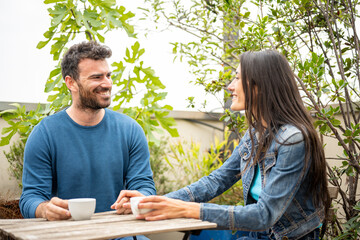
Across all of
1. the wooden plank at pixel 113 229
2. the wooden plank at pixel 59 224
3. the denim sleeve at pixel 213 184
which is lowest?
the wooden plank at pixel 59 224

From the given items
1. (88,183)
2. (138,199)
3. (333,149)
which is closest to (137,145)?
(88,183)

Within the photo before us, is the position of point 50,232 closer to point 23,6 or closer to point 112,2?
point 112,2

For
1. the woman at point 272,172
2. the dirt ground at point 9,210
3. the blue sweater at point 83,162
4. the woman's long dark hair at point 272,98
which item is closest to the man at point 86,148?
the blue sweater at point 83,162

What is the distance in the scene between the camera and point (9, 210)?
2783 millimetres

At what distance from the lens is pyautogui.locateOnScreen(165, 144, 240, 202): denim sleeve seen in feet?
5.61

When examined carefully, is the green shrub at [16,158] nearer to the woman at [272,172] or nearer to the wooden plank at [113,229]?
the woman at [272,172]

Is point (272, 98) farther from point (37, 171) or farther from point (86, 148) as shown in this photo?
point (37, 171)

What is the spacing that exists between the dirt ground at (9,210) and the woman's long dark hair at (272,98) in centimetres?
190

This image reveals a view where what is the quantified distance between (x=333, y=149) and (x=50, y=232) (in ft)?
8.03

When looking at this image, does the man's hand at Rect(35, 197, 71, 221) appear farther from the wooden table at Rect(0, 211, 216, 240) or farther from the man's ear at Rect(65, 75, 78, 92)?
the man's ear at Rect(65, 75, 78, 92)

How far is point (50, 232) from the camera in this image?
1.10m

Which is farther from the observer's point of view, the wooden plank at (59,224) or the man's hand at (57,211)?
the man's hand at (57,211)

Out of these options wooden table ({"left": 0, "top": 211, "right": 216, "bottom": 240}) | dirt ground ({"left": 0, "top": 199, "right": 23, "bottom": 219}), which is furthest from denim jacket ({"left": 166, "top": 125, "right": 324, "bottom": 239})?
dirt ground ({"left": 0, "top": 199, "right": 23, "bottom": 219})

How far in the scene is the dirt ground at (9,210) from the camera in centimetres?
277
